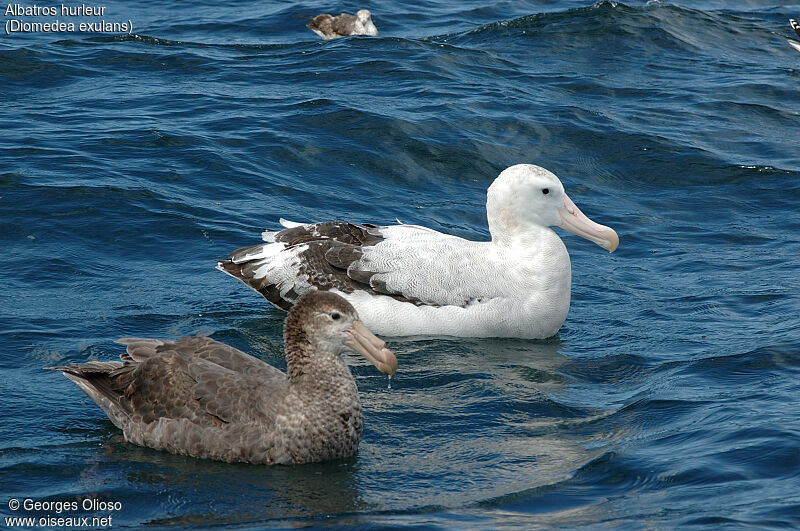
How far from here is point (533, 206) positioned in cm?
996

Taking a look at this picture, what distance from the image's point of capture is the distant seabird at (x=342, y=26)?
60.1ft

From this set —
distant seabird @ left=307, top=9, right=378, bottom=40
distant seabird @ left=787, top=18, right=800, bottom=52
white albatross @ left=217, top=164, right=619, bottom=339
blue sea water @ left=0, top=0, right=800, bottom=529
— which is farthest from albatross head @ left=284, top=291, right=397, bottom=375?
distant seabird @ left=787, top=18, right=800, bottom=52

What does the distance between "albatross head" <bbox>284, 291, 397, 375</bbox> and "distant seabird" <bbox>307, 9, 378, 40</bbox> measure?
37.8 ft

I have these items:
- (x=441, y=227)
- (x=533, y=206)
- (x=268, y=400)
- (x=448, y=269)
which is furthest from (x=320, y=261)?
(x=268, y=400)

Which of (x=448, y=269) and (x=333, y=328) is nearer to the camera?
(x=333, y=328)

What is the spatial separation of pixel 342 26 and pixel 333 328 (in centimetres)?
1191

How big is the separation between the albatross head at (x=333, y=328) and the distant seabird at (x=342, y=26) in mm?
11521

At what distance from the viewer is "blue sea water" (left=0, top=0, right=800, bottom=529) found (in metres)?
6.91

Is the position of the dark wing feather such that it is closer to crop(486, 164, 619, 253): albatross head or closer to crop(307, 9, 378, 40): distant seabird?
crop(486, 164, 619, 253): albatross head

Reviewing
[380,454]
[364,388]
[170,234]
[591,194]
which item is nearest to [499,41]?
[591,194]

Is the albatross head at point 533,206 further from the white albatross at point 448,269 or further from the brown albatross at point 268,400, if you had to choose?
the brown albatross at point 268,400

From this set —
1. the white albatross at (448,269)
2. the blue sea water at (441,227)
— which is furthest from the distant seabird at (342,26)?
the white albatross at (448,269)

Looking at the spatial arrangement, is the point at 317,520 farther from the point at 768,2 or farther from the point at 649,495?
the point at 768,2

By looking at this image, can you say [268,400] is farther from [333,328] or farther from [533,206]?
[533,206]
